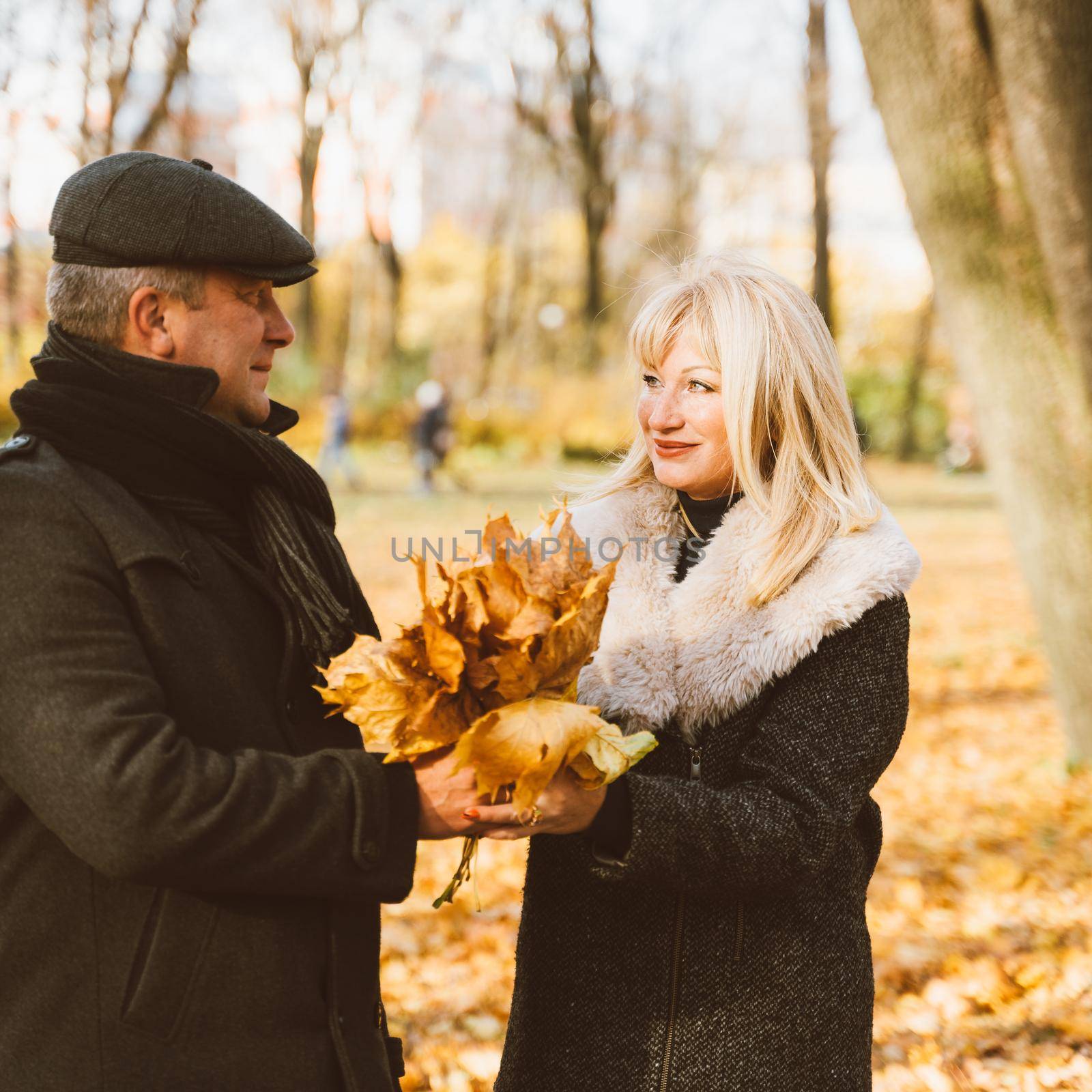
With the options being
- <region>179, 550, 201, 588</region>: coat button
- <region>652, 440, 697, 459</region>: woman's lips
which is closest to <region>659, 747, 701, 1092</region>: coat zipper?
<region>652, 440, 697, 459</region>: woman's lips

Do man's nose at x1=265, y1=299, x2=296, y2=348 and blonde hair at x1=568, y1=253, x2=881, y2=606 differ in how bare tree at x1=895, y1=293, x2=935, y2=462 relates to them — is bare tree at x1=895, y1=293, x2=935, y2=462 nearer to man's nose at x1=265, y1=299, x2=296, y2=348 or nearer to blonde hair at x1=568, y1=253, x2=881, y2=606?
blonde hair at x1=568, y1=253, x2=881, y2=606

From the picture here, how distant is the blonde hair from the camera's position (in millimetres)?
2229

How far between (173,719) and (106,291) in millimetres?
721

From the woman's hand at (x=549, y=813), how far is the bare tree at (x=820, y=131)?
16.8 m

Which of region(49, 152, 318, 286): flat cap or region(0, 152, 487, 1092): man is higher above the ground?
region(49, 152, 318, 286): flat cap

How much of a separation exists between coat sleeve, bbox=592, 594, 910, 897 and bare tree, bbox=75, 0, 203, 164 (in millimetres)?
12542

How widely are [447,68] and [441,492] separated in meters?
12.7

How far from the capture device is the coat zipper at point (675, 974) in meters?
2.15

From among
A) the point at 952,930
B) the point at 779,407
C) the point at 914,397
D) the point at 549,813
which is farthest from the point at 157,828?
the point at 914,397

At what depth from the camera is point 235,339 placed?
2.05 metres

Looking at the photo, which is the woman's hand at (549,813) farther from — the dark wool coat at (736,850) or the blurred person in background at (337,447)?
the blurred person in background at (337,447)

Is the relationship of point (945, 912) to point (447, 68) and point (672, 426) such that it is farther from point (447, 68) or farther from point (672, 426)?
point (447, 68)

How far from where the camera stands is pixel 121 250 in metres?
1.90

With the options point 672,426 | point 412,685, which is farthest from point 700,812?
point 672,426
